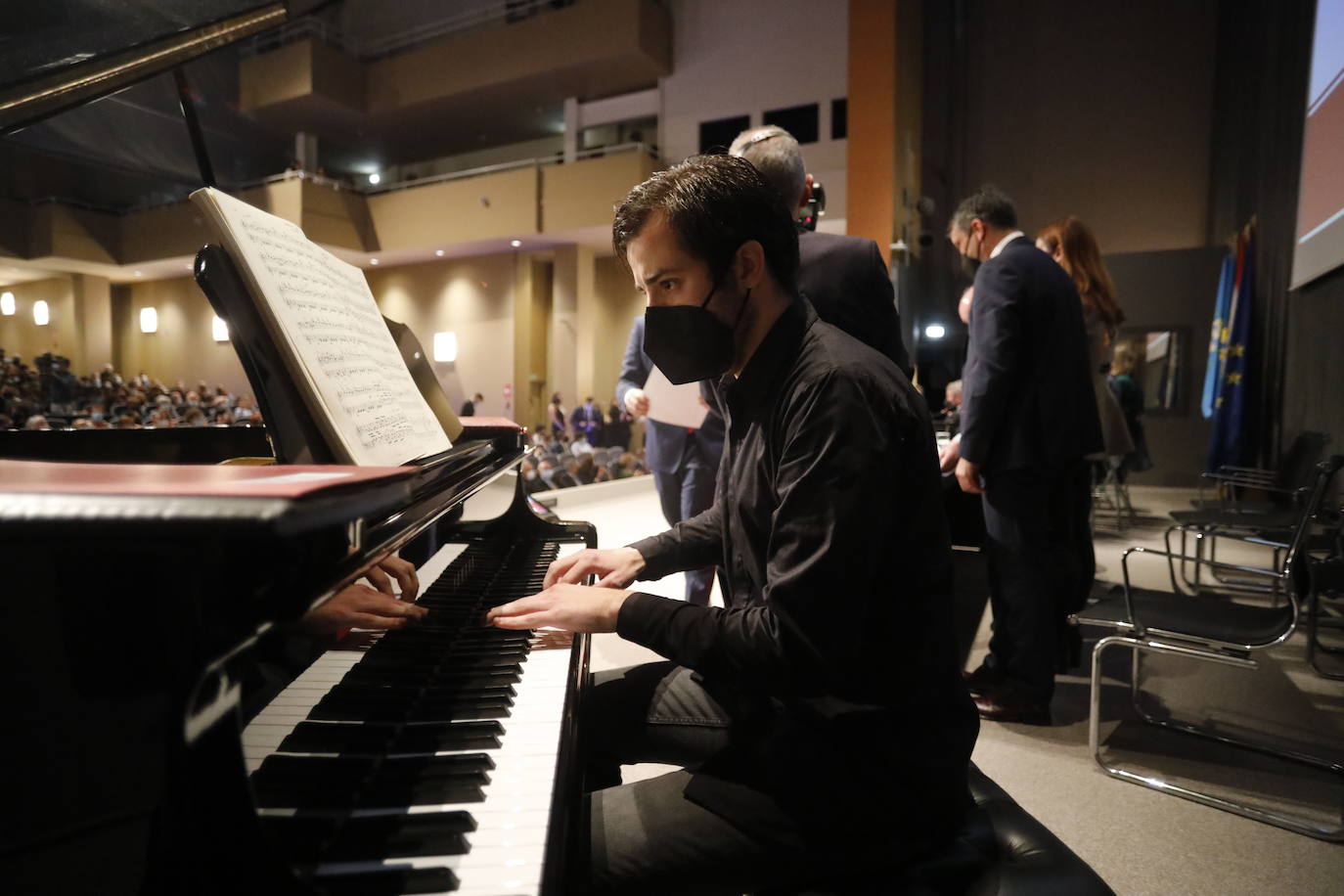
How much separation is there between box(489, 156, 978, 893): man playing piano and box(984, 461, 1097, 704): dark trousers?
1755mm

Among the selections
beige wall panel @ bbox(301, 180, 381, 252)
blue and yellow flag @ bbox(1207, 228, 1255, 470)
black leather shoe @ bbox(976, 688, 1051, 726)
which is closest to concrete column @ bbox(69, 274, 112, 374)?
beige wall panel @ bbox(301, 180, 381, 252)

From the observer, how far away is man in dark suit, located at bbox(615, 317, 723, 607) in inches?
125

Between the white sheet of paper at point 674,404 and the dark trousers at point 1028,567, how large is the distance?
44.2 inches

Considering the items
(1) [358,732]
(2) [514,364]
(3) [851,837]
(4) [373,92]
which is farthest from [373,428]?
(4) [373,92]

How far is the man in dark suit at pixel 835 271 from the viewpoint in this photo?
2234 mm

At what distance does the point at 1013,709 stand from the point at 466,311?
13.6 m

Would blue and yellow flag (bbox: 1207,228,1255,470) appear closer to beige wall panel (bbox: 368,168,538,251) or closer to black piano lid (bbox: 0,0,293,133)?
black piano lid (bbox: 0,0,293,133)

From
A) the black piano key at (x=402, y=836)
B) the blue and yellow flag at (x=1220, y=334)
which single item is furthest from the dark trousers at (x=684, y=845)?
the blue and yellow flag at (x=1220, y=334)

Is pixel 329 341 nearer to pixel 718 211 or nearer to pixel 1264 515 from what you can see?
pixel 718 211

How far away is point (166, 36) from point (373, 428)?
4.64ft

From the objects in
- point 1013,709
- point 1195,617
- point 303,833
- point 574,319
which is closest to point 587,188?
point 574,319

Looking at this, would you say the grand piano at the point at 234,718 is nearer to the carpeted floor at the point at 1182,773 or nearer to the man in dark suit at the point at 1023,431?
the carpeted floor at the point at 1182,773

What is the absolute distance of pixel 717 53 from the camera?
37.5 feet

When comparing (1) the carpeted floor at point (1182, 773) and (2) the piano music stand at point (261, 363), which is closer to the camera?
(2) the piano music stand at point (261, 363)
